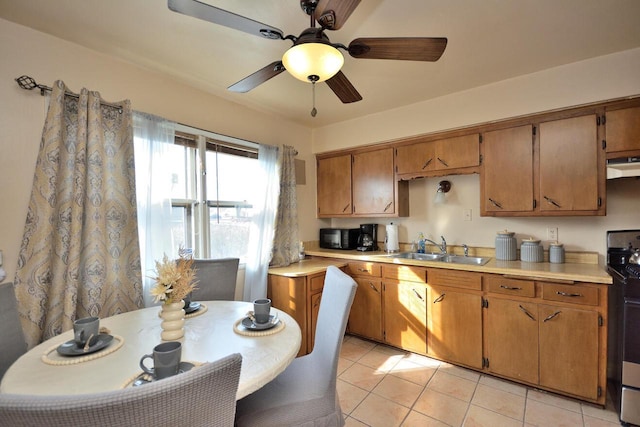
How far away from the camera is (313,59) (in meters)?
1.30

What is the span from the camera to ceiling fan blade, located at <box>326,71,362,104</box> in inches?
64.8

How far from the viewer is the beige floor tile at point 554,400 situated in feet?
6.27

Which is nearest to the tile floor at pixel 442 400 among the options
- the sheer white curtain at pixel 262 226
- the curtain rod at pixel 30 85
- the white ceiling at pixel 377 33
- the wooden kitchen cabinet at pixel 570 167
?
the sheer white curtain at pixel 262 226

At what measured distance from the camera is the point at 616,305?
7.04ft

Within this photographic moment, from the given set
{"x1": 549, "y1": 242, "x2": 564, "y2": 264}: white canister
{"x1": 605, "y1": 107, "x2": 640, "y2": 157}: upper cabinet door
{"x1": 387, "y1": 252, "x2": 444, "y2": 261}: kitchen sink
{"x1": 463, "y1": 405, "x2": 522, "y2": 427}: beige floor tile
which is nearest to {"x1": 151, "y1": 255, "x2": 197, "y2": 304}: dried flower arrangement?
{"x1": 463, "y1": 405, "x2": 522, "y2": 427}: beige floor tile

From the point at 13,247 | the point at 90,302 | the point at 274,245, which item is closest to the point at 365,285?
the point at 274,245

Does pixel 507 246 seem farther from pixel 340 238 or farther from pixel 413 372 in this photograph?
pixel 340 238

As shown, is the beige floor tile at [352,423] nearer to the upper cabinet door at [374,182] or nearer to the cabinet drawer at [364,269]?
the cabinet drawer at [364,269]

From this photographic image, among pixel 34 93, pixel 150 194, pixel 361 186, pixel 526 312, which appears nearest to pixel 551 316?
pixel 526 312

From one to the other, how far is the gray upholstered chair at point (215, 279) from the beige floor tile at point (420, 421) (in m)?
1.41

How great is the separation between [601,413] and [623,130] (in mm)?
1857

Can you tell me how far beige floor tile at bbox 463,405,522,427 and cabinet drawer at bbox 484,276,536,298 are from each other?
2.63ft

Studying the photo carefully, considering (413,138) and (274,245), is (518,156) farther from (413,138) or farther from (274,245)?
(274,245)

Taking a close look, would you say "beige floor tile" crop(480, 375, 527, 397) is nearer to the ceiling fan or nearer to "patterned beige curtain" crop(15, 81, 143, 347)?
the ceiling fan
